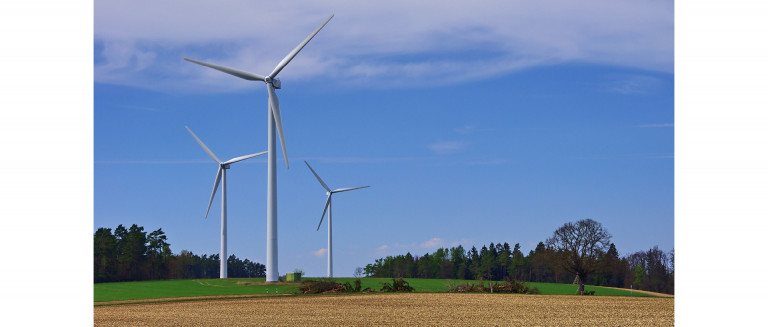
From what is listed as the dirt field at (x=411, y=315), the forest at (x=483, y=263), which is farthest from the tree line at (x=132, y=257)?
the dirt field at (x=411, y=315)

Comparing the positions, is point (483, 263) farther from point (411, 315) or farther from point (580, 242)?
point (411, 315)

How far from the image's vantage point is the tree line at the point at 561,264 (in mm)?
58094

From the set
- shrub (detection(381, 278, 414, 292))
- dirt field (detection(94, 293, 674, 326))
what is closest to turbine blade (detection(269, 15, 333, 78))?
shrub (detection(381, 278, 414, 292))

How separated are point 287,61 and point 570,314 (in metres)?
44.4

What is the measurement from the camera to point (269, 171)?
67438 mm

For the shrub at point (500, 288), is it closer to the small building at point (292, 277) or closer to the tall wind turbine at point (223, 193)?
the small building at point (292, 277)

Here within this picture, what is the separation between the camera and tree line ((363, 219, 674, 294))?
191 feet

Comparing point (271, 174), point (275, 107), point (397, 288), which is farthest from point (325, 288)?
point (275, 107)

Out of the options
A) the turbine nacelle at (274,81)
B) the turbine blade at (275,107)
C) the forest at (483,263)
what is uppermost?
the turbine nacelle at (274,81)

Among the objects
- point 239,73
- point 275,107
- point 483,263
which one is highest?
point 239,73

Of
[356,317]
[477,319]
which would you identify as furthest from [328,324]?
[477,319]

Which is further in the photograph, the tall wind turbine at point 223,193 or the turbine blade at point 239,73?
the tall wind turbine at point 223,193

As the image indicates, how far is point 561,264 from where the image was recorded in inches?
2293
